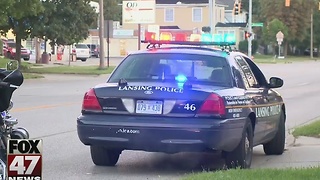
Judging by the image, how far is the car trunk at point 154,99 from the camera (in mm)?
9008

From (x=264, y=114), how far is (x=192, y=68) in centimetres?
137

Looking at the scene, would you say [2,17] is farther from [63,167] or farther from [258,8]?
[258,8]

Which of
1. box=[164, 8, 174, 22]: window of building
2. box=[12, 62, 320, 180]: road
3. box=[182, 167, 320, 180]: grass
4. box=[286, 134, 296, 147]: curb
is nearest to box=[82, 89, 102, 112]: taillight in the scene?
box=[12, 62, 320, 180]: road

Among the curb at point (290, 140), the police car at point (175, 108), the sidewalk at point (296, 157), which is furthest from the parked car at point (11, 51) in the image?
the police car at point (175, 108)

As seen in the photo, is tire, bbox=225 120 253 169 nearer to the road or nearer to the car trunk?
the road

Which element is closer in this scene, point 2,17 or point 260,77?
point 260,77

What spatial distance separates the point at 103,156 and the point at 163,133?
52.7 inches

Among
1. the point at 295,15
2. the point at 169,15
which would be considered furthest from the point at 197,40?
the point at 295,15

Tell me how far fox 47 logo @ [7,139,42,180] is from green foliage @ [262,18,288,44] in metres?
89.7

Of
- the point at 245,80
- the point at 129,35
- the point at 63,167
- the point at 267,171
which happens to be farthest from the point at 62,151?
the point at 129,35

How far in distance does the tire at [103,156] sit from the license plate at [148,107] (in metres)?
0.96

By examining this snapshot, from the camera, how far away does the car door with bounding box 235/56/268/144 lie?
1017cm

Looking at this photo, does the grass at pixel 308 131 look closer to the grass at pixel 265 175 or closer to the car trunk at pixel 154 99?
the car trunk at pixel 154 99

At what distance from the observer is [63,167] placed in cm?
1004
